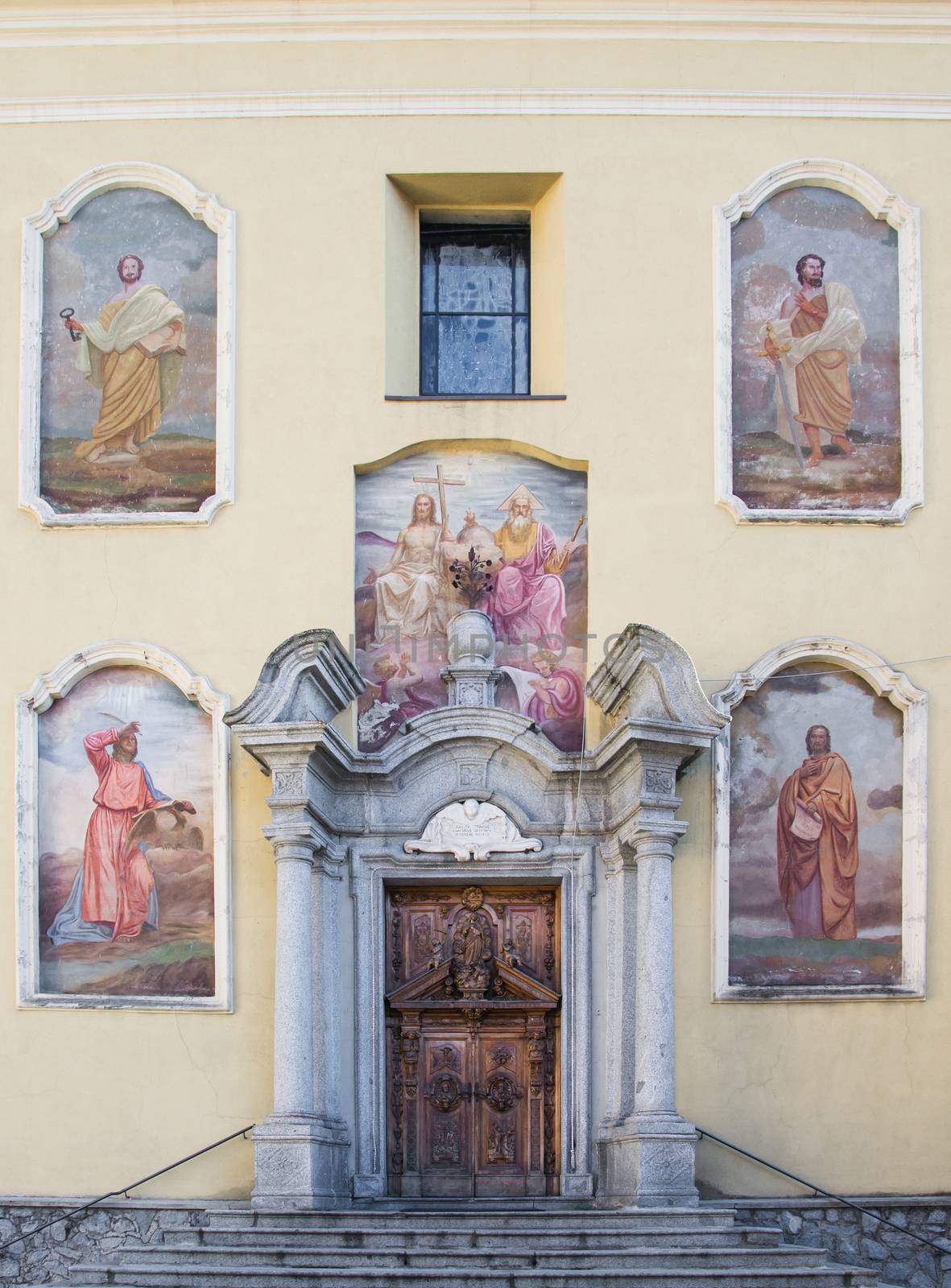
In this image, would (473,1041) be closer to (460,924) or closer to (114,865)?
(460,924)

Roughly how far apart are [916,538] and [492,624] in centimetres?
283

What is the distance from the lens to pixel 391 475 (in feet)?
50.7

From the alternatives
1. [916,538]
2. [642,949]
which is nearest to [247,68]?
[916,538]

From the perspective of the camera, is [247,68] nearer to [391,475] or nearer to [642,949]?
[391,475]

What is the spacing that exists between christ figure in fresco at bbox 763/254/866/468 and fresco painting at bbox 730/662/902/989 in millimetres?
1648

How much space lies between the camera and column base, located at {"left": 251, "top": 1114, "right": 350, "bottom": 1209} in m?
13.6

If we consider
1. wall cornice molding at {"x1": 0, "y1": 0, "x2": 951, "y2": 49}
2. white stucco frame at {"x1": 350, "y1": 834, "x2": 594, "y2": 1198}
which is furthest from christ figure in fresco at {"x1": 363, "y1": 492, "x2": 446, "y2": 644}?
wall cornice molding at {"x1": 0, "y1": 0, "x2": 951, "y2": 49}

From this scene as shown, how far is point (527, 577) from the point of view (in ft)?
50.4

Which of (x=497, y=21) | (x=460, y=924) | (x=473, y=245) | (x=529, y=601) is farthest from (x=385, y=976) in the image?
(x=497, y=21)

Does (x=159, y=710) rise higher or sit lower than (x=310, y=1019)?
higher

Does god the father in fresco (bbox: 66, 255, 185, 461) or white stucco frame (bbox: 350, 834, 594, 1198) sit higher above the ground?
god the father in fresco (bbox: 66, 255, 185, 461)

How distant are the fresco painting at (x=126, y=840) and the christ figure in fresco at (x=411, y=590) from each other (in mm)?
1381

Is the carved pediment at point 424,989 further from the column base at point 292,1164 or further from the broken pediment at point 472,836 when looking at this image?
the column base at point 292,1164

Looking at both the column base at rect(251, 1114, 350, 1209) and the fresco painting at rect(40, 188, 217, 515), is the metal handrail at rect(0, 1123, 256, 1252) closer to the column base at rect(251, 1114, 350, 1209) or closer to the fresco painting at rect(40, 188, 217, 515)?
the column base at rect(251, 1114, 350, 1209)
